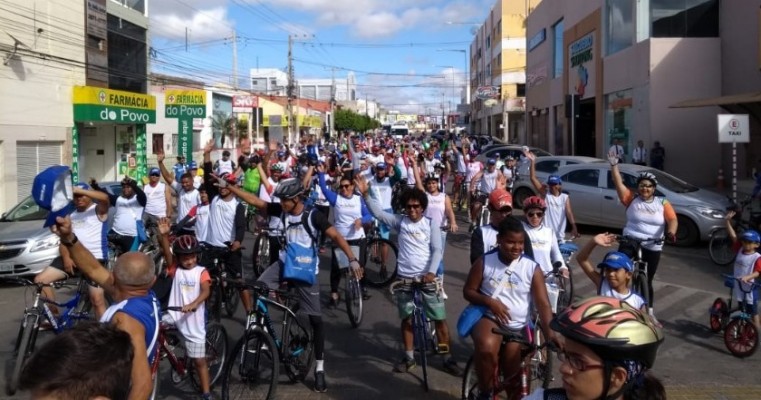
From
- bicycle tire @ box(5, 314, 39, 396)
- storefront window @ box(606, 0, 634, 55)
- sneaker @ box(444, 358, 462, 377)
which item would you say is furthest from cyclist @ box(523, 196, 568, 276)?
storefront window @ box(606, 0, 634, 55)

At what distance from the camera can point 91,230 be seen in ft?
24.1

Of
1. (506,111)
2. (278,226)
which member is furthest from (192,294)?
(506,111)

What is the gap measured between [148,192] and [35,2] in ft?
43.2

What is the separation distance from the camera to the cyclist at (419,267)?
6.15 m

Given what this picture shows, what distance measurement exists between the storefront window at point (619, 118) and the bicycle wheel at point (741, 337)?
1935cm

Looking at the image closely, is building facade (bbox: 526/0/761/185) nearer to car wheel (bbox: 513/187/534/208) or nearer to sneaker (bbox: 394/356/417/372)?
car wheel (bbox: 513/187/534/208)

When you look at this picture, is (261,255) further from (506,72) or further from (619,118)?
(506,72)

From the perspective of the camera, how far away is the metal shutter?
20.5 meters

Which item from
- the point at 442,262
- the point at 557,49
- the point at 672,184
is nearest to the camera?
the point at 442,262

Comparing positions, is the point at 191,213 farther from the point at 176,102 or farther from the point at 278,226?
the point at 176,102

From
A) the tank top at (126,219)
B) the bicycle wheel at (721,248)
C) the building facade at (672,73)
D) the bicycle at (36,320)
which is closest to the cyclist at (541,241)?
the bicycle at (36,320)

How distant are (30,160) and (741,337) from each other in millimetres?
20679

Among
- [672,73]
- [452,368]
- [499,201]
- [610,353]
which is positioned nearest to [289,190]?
[499,201]

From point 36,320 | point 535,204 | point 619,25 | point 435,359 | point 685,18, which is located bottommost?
point 435,359
